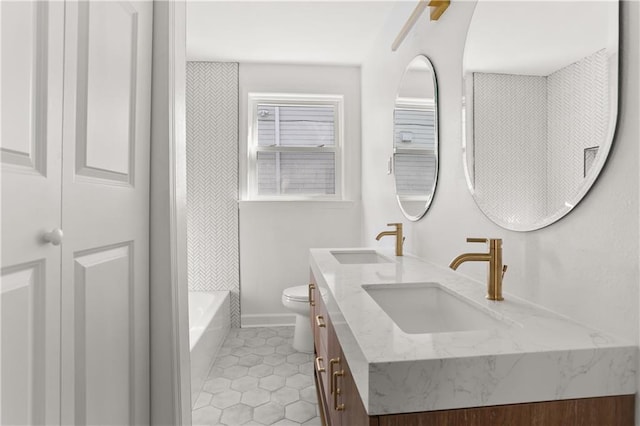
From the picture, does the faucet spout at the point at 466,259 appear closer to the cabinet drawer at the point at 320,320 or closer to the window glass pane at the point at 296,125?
the cabinet drawer at the point at 320,320

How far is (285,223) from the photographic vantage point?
3225 millimetres

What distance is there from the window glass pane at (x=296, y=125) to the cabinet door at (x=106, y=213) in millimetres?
2055

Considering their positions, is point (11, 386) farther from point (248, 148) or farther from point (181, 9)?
point (248, 148)

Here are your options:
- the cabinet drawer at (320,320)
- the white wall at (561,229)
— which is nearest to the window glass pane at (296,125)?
the white wall at (561,229)

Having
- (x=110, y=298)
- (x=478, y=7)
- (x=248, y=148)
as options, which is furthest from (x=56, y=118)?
(x=248, y=148)

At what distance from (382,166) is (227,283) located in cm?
169

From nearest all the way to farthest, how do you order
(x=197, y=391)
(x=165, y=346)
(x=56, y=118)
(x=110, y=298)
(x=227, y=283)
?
1. (x=56, y=118)
2. (x=110, y=298)
3. (x=165, y=346)
4. (x=197, y=391)
5. (x=227, y=283)

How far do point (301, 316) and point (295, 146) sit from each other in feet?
4.89

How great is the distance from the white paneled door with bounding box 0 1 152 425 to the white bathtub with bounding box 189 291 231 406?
2.87ft

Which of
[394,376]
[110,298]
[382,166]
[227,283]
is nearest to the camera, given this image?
[394,376]

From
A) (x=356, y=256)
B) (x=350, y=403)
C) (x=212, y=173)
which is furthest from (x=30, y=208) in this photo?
(x=212, y=173)

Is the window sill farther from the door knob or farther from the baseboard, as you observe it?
the door knob

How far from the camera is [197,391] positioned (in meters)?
2.04

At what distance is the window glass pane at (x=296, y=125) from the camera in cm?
329
